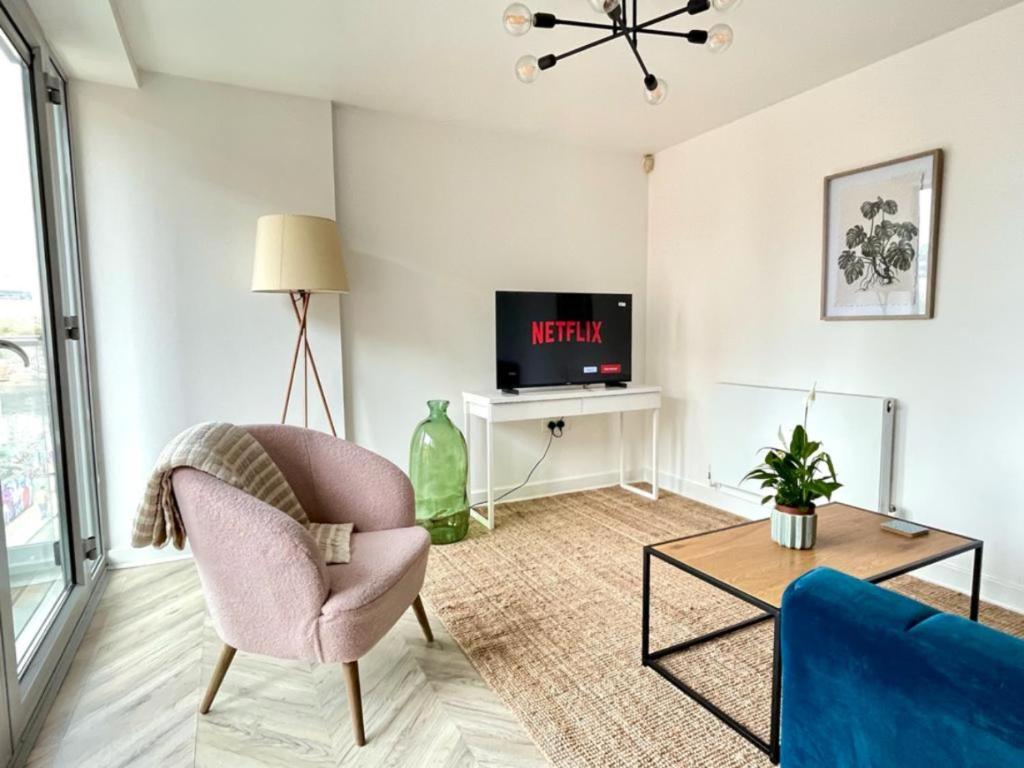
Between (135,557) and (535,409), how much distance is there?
219 centimetres

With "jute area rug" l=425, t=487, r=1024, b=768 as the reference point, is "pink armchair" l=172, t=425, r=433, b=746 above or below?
above

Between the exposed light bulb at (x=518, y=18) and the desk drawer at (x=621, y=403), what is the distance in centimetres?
210

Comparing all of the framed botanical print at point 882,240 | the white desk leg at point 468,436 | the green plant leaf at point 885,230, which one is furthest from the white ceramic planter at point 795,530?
the white desk leg at point 468,436

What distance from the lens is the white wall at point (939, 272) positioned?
7.56 ft

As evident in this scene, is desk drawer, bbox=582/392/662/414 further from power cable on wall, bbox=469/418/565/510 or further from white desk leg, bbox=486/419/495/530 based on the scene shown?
white desk leg, bbox=486/419/495/530

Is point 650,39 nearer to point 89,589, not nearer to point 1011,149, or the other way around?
point 1011,149

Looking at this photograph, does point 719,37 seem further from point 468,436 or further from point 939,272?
point 468,436

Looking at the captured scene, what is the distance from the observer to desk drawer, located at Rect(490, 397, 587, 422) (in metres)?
3.29

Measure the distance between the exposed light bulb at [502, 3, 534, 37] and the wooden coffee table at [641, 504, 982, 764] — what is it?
5.78 ft

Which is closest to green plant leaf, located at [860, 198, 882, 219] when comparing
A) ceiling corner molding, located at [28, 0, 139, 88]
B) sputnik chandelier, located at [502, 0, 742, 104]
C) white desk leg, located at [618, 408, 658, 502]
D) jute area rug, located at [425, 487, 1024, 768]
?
sputnik chandelier, located at [502, 0, 742, 104]

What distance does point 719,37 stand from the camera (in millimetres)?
1946

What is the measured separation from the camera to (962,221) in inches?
95.0

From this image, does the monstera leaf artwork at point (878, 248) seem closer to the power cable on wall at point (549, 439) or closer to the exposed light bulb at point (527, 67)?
the exposed light bulb at point (527, 67)

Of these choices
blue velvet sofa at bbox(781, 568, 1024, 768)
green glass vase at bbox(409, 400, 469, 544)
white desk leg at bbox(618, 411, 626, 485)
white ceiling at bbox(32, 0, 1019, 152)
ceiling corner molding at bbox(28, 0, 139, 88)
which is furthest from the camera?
white desk leg at bbox(618, 411, 626, 485)
